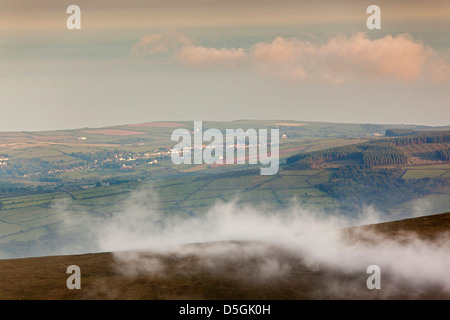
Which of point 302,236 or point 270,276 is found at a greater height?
point 302,236

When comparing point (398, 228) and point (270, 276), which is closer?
point (270, 276)

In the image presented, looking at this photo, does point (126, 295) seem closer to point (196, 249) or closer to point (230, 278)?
point (230, 278)
